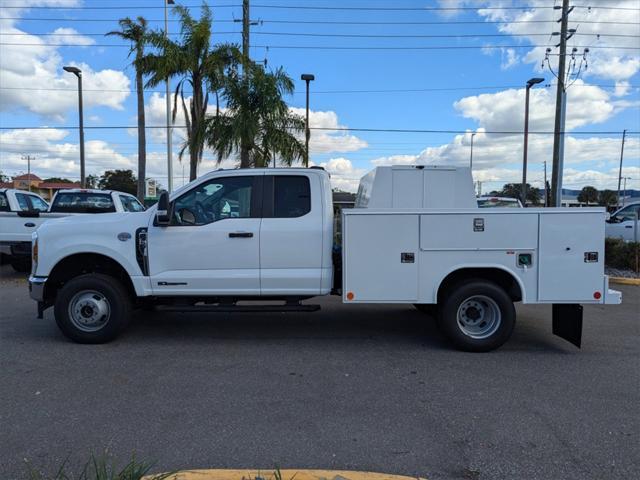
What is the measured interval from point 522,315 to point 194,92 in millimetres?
13311

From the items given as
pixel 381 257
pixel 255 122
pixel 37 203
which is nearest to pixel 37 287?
pixel 381 257

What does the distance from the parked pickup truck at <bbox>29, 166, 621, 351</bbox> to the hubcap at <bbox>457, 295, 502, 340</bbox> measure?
0.05 ft

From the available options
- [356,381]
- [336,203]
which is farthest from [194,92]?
[356,381]

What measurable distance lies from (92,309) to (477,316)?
4.54 m

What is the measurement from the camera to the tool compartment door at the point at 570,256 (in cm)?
548

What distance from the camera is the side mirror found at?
567cm

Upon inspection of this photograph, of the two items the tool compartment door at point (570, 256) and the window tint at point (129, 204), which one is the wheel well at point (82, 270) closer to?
the tool compartment door at point (570, 256)

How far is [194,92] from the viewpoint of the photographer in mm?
17047

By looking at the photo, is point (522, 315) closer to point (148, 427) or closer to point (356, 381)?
point (356, 381)

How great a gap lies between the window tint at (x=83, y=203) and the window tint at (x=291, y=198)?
7280 mm

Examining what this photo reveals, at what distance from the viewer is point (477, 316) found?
586 cm

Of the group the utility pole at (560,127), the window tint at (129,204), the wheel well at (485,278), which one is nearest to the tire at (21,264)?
the window tint at (129,204)

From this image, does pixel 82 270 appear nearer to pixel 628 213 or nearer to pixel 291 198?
pixel 291 198

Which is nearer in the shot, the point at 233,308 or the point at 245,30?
the point at 233,308
